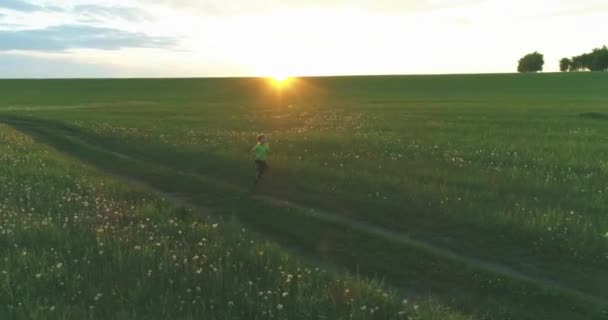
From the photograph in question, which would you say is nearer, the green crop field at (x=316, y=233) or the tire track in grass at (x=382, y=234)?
the green crop field at (x=316, y=233)

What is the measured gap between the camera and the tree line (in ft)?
500

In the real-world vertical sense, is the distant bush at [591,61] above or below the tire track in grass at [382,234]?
above

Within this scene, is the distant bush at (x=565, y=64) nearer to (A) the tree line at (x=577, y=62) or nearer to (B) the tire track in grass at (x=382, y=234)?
(A) the tree line at (x=577, y=62)

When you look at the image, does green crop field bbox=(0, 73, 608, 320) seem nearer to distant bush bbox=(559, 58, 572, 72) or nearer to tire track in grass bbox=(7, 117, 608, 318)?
tire track in grass bbox=(7, 117, 608, 318)

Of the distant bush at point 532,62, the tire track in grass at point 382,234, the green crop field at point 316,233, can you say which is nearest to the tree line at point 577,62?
the distant bush at point 532,62

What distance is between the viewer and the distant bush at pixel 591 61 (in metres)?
152

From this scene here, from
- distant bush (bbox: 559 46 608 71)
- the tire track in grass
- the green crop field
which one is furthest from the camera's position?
distant bush (bbox: 559 46 608 71)

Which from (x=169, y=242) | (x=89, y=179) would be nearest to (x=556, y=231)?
(x=169, y=242)

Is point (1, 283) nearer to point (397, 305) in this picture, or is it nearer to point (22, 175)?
point (397, 305)

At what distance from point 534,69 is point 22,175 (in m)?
181

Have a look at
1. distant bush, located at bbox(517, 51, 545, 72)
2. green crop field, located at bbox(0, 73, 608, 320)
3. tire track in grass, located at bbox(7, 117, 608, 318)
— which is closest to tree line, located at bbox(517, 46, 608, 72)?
distant bush, located at bbox(517, 51, 545, 72)

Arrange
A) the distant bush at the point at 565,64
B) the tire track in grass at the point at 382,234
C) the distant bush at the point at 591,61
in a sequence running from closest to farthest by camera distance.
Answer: the tire track in grass at the point at 382,234 < the distant bush at the point at 591,61 < the distant bush at the point at 565,64

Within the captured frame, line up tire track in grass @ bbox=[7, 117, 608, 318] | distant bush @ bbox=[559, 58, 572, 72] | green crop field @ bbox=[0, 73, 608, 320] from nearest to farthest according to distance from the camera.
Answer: green crop field @ bbox=[0, 73, 608, 320], tire track in grass @ bbox=[7, 117, 608, 318], distant bush @ bbox=[559, 58, 572, 72]

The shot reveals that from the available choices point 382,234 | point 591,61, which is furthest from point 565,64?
point 382,234
